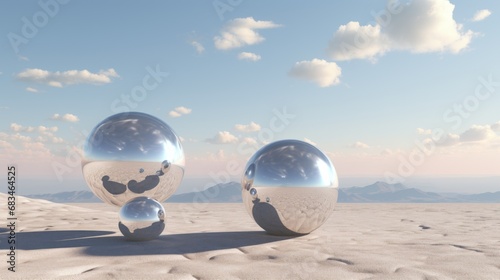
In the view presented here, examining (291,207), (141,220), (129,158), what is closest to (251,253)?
(291,207)

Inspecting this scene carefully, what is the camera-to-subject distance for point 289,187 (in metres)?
6.50

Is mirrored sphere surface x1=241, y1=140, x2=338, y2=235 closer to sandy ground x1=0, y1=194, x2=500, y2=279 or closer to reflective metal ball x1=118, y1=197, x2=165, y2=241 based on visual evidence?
sandy ground x1=0, y1=194, x2=500, y2=279

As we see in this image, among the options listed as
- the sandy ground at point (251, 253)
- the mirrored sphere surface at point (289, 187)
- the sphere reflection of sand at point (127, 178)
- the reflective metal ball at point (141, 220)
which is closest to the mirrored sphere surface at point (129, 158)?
the sphere reflection of sand at point (127, 178)

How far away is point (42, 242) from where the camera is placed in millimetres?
6582

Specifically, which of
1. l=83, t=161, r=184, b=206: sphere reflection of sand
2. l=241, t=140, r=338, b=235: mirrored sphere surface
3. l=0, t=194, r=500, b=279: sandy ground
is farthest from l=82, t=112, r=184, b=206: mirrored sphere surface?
l=241, t=140, r=338, b=235: mirrored sphere surface

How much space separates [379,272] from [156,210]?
3.62 metres

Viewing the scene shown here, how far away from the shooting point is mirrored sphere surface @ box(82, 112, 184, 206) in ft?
24.7

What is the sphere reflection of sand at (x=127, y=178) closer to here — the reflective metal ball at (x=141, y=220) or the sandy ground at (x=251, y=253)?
the sandy ground at (x=251, y=253)

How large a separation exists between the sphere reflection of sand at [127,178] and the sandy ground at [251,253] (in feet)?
2.42

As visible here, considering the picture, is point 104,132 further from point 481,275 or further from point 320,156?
point 481,275

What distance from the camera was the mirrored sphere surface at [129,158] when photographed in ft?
24.7

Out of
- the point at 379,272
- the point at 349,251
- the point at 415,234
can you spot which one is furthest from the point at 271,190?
the point at 415,234

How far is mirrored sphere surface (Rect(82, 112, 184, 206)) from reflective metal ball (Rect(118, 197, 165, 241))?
111cm

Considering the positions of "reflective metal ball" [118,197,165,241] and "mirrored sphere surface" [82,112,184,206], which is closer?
"reflective metal ball" [118,197,165,241]
